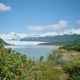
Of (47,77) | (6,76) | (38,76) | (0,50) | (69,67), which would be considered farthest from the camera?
(69,67)

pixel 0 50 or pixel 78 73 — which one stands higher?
pixel 0 50

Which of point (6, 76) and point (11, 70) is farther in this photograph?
point (11, 70)

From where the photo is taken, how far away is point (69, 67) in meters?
16.3

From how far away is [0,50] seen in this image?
34.0 ft

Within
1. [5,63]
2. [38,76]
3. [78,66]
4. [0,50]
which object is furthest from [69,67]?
[5,63]

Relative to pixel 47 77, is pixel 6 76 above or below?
above

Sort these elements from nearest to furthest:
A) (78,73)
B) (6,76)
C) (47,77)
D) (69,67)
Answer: (6,76) → (47,77) → (78,73) → (69,67)

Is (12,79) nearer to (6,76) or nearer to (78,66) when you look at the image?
(6,76)

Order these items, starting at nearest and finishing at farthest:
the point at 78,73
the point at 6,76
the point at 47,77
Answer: the point at 6,76 → the point at 47,77 → the point at 78,73

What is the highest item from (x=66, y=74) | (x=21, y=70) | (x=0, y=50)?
(x=0, y=50)

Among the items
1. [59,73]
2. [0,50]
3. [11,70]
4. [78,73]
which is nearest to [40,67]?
[59,73]

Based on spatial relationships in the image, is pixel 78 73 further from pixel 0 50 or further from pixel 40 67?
pixel 0 50

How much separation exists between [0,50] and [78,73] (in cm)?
626

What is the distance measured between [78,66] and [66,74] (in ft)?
2.92
